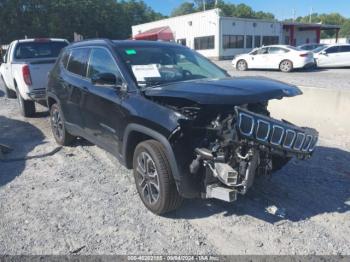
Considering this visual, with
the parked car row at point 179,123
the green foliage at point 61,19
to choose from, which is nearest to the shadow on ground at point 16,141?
the parked car row at point 179,123

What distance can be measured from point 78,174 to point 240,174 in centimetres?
289

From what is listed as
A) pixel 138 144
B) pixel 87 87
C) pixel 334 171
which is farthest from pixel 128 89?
pixel 334 171

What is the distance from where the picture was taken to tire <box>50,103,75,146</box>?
21.6 feet

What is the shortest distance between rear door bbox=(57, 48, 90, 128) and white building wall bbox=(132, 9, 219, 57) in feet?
107

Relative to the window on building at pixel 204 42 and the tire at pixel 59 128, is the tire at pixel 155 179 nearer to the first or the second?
the tire at pixel 59 128

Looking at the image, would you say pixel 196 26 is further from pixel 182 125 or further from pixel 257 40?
pixel 182 125

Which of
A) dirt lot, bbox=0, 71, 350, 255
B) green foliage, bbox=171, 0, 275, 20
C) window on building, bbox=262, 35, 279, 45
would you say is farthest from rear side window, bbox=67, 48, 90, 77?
green foliage, bbox=171, 0, 275, 20

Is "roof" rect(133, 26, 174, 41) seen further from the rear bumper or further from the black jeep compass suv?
the black jeep compass suv

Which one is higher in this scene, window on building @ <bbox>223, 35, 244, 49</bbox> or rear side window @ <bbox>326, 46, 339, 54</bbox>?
window on building @ <bbox>223, 35, 244, 49</bbox>

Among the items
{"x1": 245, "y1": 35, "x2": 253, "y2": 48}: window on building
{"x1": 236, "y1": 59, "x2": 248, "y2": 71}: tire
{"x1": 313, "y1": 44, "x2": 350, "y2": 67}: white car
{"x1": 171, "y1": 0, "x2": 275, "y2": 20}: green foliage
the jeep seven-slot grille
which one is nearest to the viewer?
the jeep seven-slot grille

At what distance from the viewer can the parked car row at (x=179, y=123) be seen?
352 cm

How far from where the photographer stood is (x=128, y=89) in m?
4.29

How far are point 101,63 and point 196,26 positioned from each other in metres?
36.3

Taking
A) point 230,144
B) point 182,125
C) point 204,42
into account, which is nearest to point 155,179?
point 182,125
